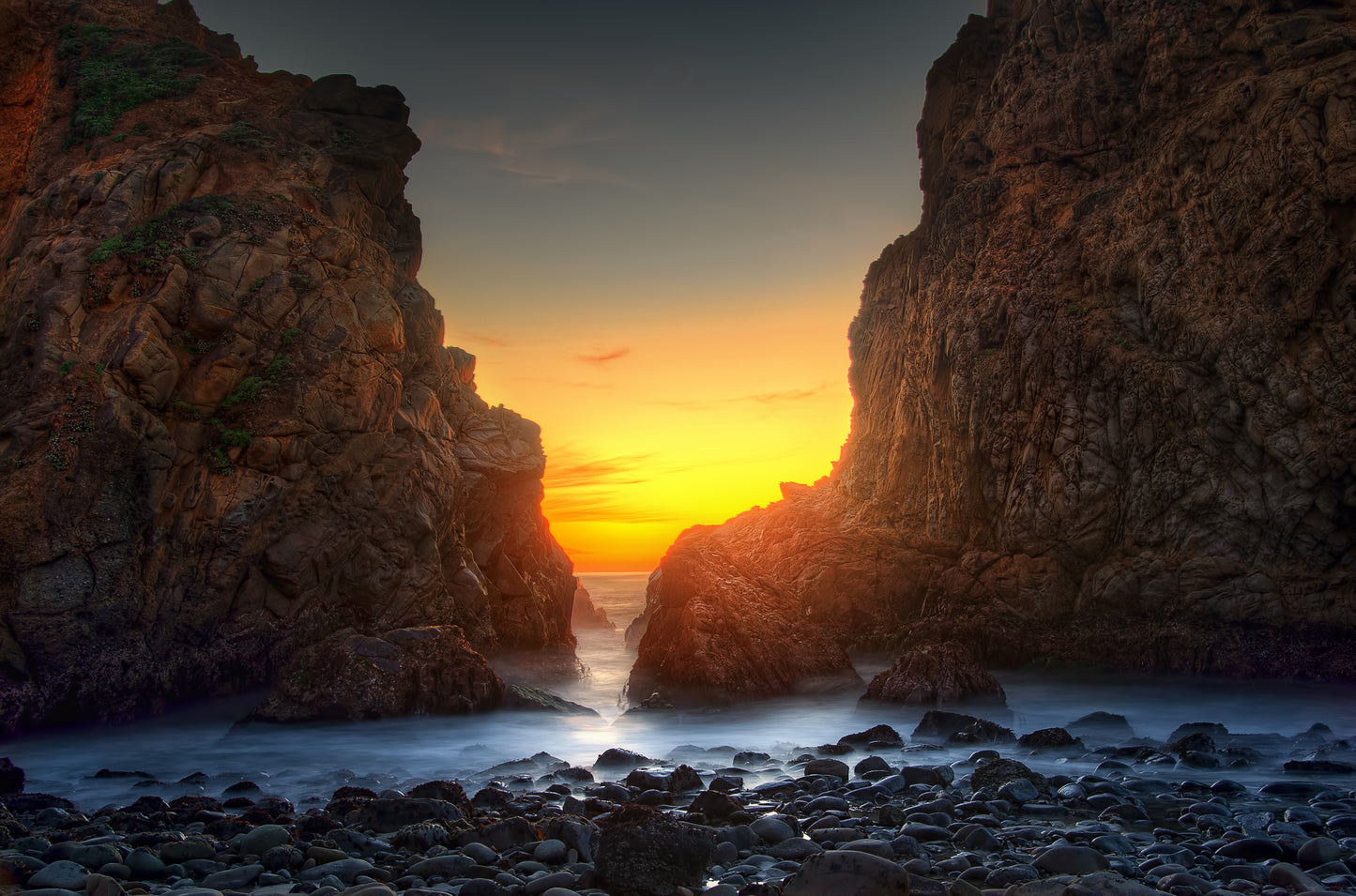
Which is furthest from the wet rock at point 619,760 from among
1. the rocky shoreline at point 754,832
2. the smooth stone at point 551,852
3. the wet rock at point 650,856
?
the wet rock at point 650,856

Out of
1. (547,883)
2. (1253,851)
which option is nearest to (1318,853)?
(1253,851)

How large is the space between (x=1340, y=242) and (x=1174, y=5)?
7.59 m

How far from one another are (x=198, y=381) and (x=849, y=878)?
1632 cm

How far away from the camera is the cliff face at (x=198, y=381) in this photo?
1425cm

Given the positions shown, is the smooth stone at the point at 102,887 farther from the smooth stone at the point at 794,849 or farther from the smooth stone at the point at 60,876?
the smooth stone at the point at 794,849

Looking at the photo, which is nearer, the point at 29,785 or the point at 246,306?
the point at 29,785

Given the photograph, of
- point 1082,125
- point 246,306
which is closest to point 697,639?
point 246,306

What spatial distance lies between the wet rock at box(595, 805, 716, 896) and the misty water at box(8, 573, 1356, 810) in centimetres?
523

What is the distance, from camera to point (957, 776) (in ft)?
34.0

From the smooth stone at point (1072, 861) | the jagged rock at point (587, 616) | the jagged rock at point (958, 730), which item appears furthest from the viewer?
the jagged rock at point (587, 616)

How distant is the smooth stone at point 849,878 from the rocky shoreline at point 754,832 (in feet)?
0.04

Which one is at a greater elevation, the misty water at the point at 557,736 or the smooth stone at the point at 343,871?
the smooth stone at the point at 343,871

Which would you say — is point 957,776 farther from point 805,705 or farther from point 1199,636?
point 1199,636

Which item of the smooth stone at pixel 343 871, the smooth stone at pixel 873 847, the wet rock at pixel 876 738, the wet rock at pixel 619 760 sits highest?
the smooth stone at pixel 873 847
